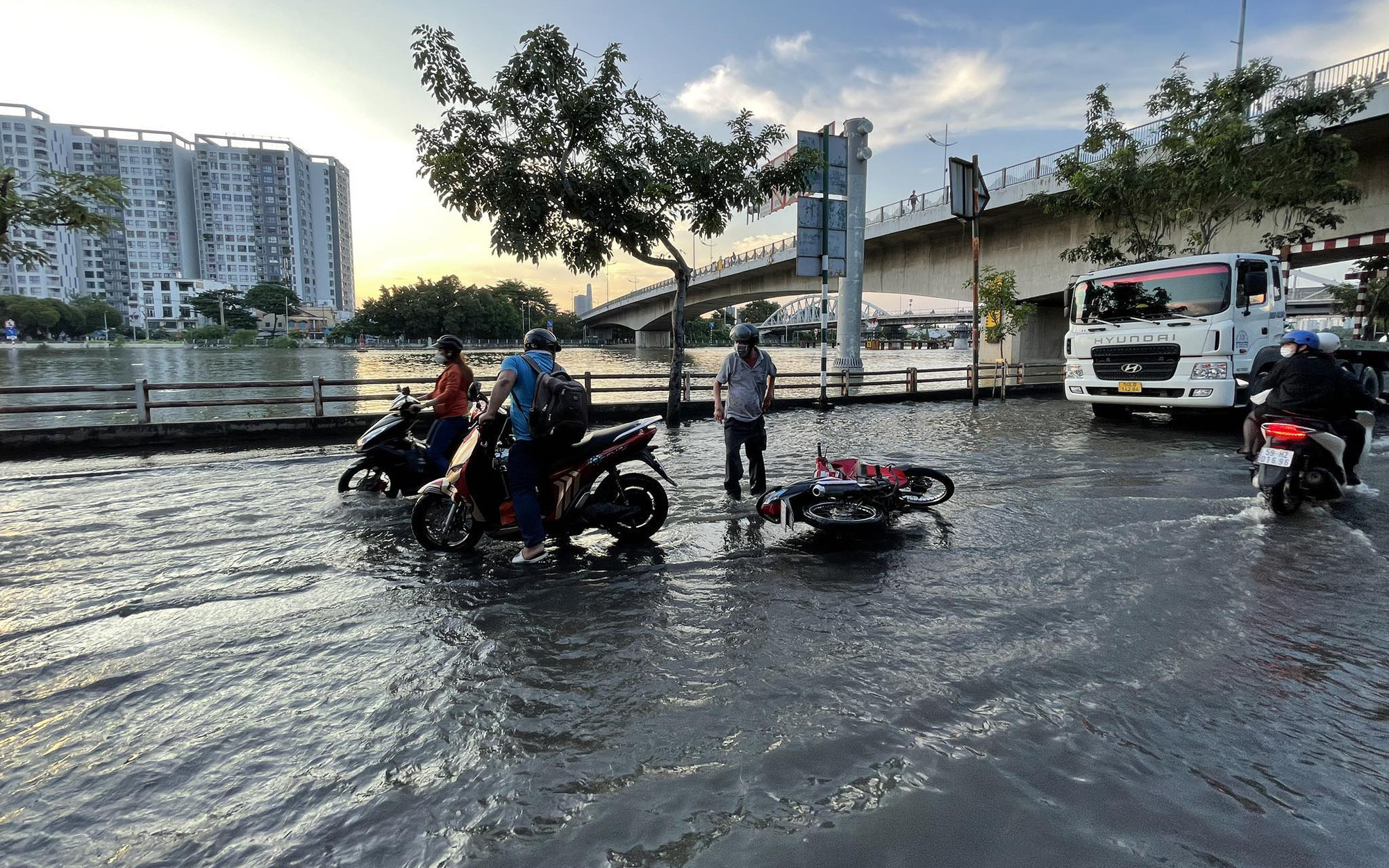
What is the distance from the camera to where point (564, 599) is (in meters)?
4.16

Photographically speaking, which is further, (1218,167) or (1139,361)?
(1218,167)

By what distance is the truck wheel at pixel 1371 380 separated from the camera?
11.1m

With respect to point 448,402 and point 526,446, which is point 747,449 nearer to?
point 526,446

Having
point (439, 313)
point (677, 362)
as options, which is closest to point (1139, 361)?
point (677, 362)

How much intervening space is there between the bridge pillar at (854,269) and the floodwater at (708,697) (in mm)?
19300

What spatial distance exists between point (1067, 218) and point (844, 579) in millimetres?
23209

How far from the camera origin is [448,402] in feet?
22.0

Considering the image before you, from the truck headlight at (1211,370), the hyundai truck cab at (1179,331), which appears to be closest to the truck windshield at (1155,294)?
the hyundai truck cab at (1179,331)

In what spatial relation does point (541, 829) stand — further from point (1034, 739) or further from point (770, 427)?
point (770, 427)

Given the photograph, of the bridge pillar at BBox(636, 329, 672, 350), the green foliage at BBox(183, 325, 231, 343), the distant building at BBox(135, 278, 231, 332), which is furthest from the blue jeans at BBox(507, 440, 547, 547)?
the distant building at BBox(135, 278, 231, 332)

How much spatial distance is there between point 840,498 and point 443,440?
3.98 metres

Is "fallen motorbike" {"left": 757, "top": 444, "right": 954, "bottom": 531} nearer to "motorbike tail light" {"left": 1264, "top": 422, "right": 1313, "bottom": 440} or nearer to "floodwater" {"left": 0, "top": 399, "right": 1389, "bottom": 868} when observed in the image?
"floodwater" {"left": 0, "top": 399, "right": 1389, "bottom": 868}

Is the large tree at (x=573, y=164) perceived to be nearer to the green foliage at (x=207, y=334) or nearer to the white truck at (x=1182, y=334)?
the white truck at (x=1182, y=334)

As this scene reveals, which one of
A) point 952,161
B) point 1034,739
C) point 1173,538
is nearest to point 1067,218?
point 952,161
